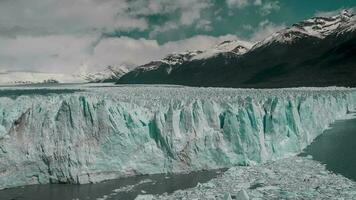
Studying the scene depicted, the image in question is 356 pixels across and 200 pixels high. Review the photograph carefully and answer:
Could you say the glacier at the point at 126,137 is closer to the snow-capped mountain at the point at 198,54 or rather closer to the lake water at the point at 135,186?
the lake water at the point at 135,186

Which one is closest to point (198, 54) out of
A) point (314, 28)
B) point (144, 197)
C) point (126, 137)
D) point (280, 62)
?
point (314, 28)

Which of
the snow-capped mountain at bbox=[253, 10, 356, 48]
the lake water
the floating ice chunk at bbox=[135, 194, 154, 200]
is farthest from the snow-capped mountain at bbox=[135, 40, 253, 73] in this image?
the floating ice chunk at bbox=[135, 194, 154, 200]

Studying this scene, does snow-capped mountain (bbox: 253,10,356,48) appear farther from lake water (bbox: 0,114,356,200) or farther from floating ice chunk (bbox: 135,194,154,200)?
floating ice chunk (bbox: 135,194,154,200)

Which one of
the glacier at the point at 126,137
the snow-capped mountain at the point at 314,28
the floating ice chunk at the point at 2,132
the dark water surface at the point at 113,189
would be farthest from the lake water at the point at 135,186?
the snow-capped mountain at the point at 314,28

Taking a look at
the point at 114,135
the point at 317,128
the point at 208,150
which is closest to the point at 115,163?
the point at 114,135

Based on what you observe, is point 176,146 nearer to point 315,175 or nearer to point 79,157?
point 79,157
